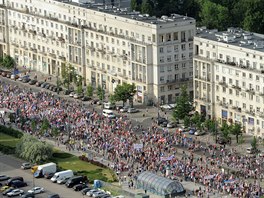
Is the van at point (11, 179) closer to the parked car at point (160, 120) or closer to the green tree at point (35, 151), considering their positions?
the green tree at point (35, 151)

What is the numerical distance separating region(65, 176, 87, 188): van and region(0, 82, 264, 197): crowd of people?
693 centimetres

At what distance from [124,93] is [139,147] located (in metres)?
28.4

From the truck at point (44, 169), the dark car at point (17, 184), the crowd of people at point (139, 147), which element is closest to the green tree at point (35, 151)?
the truck at point (44, 169)

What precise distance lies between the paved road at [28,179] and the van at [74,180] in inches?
27.8

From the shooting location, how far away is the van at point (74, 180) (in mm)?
147500

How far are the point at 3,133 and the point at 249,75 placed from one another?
140 feet

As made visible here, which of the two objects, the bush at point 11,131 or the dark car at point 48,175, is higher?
the bush at point 11,131

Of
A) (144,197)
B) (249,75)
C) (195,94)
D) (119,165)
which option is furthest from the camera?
(195,94)

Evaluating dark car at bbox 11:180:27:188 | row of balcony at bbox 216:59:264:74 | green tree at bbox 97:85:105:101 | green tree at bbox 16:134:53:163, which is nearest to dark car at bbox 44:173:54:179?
dark car at bbox 11:180:27:188

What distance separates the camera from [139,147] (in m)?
161

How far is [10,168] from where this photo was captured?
157625mm

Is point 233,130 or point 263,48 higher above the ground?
point 263,48

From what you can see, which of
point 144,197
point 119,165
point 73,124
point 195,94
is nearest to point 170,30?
point 195,94

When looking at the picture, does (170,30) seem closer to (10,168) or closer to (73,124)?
(73,124)
